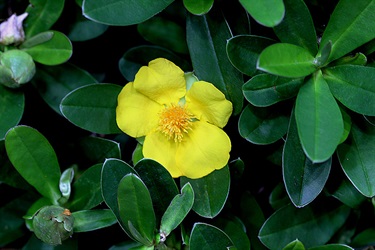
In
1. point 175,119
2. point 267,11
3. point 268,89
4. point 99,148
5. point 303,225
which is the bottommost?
point 303,225

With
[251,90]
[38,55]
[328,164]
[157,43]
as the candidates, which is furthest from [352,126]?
[38,55]

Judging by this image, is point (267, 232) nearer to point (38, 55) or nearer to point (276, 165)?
point (276, 165)

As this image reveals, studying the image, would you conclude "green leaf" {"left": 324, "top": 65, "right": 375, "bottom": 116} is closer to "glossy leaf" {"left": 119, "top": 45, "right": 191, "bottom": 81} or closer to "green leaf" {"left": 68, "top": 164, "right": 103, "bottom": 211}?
"glossy leaf" {"left": 119, "top": 45, "right": 191, "bottom": 81}

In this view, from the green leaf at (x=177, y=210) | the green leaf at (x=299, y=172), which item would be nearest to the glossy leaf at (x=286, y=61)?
the green leaf at (x=299, y=172)

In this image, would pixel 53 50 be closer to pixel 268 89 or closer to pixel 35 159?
pixel 35 159

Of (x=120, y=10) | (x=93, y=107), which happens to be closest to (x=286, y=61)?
(x=120, y=10)

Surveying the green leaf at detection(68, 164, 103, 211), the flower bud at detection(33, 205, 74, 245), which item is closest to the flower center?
the green leaf at detection(68, 164, 103, 211)
